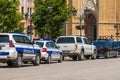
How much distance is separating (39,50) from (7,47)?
422 centimetres

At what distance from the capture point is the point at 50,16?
56656mm

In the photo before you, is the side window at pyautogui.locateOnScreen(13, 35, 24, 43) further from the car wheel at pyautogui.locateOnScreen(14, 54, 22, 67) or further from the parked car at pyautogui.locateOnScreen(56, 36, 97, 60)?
the parked car at pyautogui.locateOnScreen(56, 36, 97, 60)

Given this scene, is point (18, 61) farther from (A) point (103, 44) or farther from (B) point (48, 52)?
(A) point (103, 44)

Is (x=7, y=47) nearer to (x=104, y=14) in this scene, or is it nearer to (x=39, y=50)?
(x=39, y=50)

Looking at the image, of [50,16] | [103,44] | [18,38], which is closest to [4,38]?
[18,38]

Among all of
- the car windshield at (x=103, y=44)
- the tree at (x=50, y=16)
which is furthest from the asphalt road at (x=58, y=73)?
the tree at (x=50, y=16)

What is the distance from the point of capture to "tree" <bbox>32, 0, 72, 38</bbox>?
56219 mm

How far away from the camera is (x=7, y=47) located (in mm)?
27047

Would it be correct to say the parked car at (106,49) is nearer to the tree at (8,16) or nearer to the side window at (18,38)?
the tree at (8,16)

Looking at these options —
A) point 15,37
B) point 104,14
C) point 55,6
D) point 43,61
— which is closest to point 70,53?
point 43,61

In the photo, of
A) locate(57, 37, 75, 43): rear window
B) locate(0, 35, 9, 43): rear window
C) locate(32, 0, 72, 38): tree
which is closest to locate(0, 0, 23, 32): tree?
locate(32, 0, 72, 38): tree

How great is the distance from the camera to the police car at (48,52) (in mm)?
33156

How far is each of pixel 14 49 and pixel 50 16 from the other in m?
29.7

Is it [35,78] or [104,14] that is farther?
[104,14]
